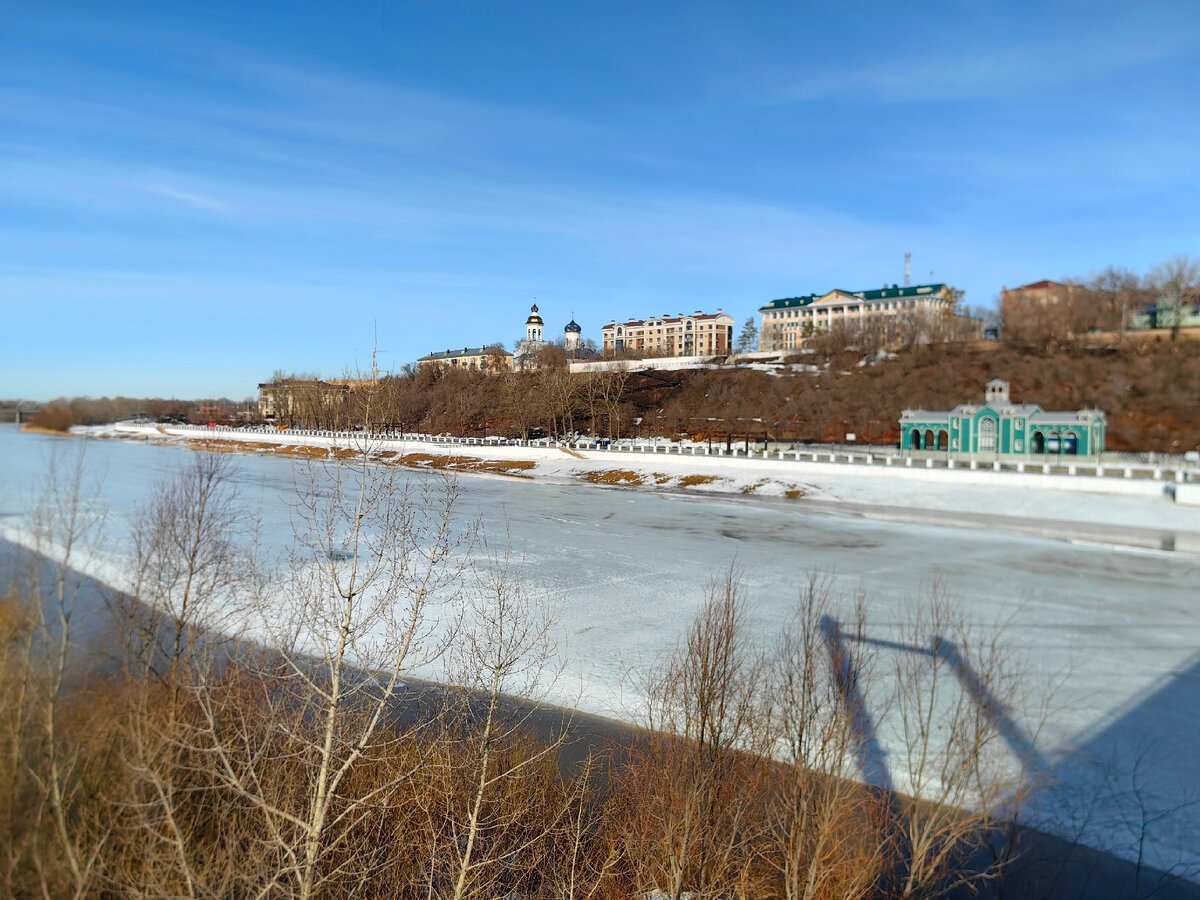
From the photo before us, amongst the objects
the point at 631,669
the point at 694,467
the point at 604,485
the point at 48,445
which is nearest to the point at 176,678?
the point at 48,445

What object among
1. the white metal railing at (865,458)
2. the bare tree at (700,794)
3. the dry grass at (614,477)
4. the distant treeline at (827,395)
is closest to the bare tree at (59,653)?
the white metal railing at (865,458)

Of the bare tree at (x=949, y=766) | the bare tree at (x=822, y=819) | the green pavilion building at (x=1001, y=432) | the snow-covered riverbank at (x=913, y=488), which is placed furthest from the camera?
the green pavilion building at (x=1001, y=432)

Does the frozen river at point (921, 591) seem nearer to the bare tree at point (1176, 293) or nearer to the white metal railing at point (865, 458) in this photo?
the white metal railing at point (865, 458)

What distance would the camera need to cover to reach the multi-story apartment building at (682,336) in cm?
13600

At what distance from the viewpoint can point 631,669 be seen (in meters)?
14.2

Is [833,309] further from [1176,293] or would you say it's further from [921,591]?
[921,591]

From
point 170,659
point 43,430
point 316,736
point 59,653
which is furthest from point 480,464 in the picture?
point 59,653

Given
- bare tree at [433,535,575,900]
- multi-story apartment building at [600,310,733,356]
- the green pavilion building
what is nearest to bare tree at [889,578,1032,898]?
bare tree at [433,535,575,900]

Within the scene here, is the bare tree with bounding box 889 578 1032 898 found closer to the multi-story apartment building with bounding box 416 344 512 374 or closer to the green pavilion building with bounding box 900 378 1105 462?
the green pavilion building with bounding box 900 378 1105 462

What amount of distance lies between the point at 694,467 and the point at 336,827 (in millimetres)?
43299

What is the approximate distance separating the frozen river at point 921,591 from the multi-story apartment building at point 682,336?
10065cm

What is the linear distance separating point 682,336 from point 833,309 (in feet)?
102

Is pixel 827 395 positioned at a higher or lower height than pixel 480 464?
higher

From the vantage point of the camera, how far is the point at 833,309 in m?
121
